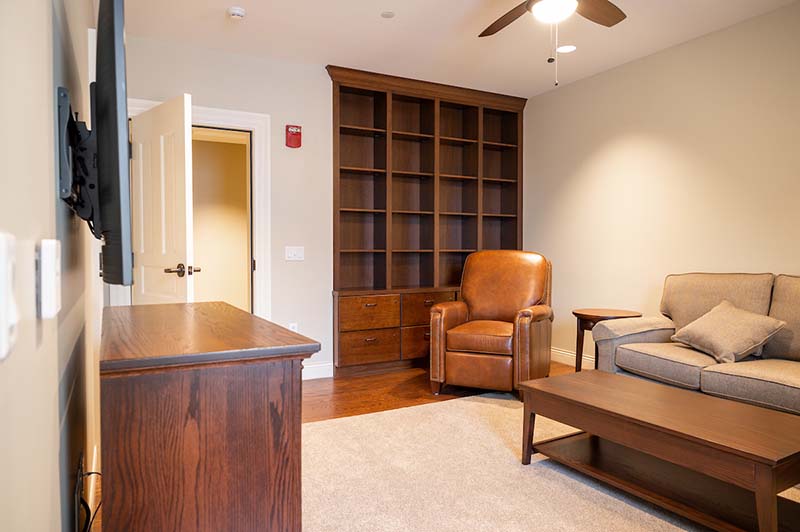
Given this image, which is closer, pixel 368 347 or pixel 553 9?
pixel 553 9

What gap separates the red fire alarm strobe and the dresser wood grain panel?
3268mm

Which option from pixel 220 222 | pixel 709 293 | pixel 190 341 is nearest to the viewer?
pixel 190 341

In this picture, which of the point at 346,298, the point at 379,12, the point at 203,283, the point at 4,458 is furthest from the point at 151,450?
the point at 203,283

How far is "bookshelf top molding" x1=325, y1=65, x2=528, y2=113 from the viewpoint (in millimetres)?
4375

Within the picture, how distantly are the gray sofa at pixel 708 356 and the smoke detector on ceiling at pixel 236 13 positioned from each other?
9.90 ft

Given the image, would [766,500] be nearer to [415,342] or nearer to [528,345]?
[528,345]

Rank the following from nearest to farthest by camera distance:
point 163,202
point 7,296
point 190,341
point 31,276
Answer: point 7,296 → point 31,276 → point 190,341 → point 163,202

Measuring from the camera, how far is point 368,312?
4379 mm

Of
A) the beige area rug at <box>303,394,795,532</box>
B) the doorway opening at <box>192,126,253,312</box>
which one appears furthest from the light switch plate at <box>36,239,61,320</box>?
the doorway opening at <box>192,126,253,312</box>

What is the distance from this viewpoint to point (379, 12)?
3.27 metres

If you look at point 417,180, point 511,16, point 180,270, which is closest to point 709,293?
point 511,16

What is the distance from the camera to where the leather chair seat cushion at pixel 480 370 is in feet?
11.7

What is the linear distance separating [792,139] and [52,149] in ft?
12.7

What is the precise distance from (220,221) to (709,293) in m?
4.86
